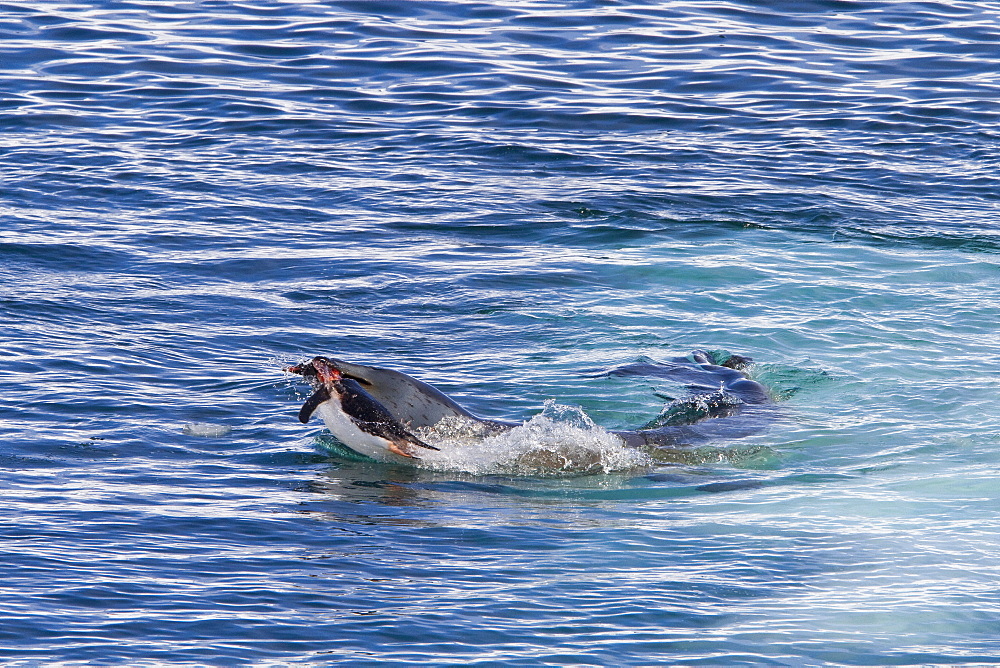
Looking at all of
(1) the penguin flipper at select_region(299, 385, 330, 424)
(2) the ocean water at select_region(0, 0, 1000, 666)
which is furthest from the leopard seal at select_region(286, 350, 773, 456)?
(2) the ocean water at select_region(0, 0, 1000, 666)

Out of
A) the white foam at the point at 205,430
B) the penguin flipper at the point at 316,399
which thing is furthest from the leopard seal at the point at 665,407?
the white foam at the point at 205,430

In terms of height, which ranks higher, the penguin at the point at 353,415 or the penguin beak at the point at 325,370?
the penguin beak at the point at 325,370

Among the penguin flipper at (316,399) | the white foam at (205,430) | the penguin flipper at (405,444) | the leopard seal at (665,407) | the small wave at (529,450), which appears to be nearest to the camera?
the penguin flipper at (316,399)

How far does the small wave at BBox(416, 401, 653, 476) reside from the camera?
747cm

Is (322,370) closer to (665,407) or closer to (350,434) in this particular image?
(350,434)

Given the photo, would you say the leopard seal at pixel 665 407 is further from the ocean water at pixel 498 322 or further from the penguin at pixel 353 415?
the ocean water at pixel 498 322

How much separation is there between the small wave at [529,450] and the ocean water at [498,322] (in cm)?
3

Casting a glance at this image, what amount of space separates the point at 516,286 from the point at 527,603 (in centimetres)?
591

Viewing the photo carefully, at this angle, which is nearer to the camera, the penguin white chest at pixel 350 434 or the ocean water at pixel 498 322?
the ocean water at pixel 498 322

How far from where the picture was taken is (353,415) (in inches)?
283

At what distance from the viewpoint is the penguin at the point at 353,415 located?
7.04 m

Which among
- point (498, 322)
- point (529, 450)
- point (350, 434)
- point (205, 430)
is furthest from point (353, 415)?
point (498, 322)

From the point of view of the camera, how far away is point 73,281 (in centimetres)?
1134

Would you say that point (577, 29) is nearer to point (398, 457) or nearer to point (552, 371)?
point (552, 371)
